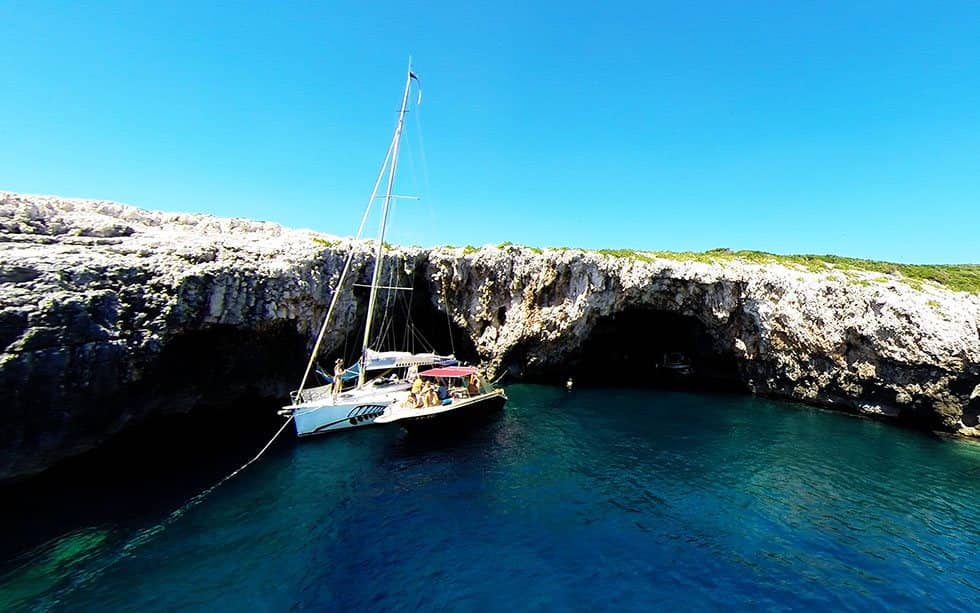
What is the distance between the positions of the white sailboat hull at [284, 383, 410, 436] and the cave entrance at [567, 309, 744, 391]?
72.2 ft

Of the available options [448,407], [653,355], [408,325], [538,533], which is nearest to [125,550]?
[538,533]

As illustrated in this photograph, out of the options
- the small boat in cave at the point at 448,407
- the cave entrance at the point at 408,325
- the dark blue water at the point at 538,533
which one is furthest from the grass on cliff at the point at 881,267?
the small boat in cave at the point at 448,407

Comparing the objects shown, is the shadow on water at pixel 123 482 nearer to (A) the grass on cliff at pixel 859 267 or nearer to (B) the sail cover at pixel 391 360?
(B) the sail cover at pixel 391 360

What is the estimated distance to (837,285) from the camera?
101 feet

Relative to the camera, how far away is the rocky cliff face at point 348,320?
1772 centimetres

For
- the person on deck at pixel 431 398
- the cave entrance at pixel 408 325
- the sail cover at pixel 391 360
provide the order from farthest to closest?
the cave entrance at pixel 408 325, the sail cover at pixel 391 360, the person on deck at pixel 431 398

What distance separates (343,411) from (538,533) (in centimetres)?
1461

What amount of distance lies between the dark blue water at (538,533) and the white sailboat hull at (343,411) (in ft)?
4.52

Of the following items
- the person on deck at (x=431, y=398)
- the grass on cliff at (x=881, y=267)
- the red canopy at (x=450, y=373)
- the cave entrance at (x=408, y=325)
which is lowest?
the person on deck at (x=431, y=398)

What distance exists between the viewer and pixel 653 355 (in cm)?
4881

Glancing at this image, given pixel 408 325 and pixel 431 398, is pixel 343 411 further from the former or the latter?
pixel 408 325

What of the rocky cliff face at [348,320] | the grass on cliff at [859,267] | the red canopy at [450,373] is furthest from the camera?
the grass on cliff at [859,267]

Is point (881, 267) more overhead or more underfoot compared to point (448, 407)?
more overhead

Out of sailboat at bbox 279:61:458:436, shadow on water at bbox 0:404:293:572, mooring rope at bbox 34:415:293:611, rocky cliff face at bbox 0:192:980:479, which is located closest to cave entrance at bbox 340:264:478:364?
rocky cliff face at bbox 0:192:980:479
